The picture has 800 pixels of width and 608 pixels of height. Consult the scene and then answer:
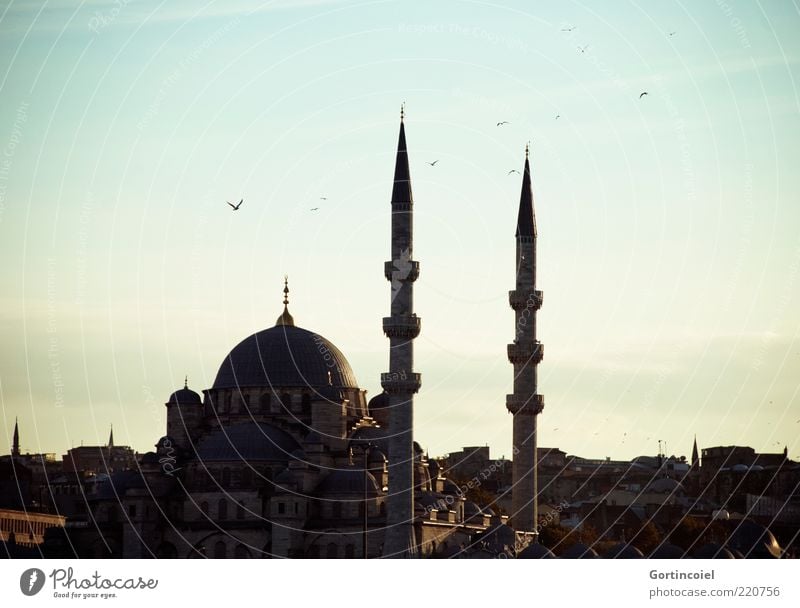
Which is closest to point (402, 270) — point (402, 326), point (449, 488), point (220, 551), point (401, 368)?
point (402, 326)

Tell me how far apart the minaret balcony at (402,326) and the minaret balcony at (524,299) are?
842cm

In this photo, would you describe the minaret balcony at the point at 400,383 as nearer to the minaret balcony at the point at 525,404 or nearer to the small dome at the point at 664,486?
the minaret balcony at the point at 525,404

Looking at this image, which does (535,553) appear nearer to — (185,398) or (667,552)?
(667,552)

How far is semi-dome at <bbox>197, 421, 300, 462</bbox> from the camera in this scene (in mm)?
83062

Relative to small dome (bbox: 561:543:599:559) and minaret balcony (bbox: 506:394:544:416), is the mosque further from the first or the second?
small dome (bbox: 561:543:599:559)

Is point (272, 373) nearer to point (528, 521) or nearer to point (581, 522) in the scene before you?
point (528, 521)

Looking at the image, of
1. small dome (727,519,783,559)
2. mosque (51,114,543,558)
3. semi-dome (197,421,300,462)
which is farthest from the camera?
semi-dome (197,421,300,462)

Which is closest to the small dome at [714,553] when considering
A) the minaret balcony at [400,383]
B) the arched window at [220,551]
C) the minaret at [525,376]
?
the minaret at [525,376]

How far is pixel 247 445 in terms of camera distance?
275 feet

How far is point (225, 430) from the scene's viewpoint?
3344 inches

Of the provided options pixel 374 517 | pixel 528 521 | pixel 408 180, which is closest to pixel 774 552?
pixel 528 521

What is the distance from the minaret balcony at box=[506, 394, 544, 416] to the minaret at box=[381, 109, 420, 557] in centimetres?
741

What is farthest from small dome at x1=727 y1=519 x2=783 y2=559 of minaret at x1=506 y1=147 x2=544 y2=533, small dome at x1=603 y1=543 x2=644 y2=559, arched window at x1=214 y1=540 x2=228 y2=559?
arched window at x1=214 y1=540 x2=228 y2=559
